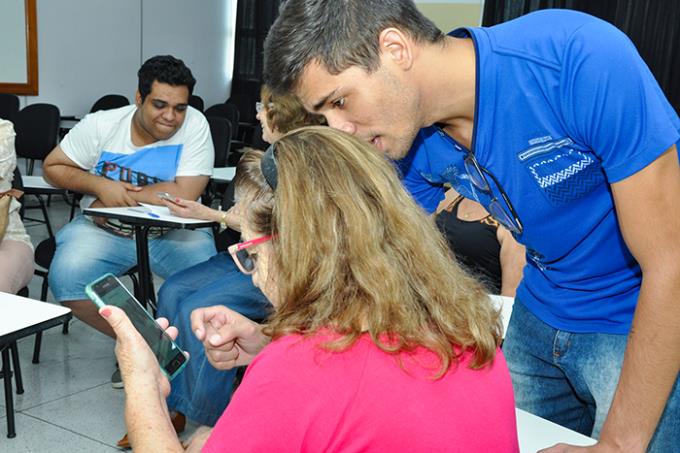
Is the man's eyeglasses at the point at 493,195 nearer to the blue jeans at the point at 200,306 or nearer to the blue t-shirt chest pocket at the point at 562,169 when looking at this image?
the blue t-shirt chest pocket at the point at 562,169

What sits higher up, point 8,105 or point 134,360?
point 134,360

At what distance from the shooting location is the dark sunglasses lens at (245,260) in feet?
3.95

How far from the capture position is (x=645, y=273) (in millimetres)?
1130

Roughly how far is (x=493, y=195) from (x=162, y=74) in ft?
8.53

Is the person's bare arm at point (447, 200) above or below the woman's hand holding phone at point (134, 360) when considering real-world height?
below

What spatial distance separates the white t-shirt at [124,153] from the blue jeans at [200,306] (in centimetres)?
66

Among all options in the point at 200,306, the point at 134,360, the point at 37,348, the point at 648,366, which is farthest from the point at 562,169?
the point at 37,348

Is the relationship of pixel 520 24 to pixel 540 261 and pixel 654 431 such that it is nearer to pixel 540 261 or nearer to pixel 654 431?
pixel 540 261

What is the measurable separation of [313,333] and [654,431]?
65cm

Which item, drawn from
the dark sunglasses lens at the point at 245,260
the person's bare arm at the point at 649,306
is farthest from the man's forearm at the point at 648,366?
the dark sunglasses lens at the point at 245,260

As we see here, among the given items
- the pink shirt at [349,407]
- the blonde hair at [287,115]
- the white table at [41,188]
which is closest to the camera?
the pink shirt at [349,407]

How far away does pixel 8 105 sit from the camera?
6.80m

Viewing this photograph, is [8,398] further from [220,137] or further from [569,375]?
[220,137]

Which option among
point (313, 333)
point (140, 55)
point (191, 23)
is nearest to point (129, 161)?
point (313, 333)
